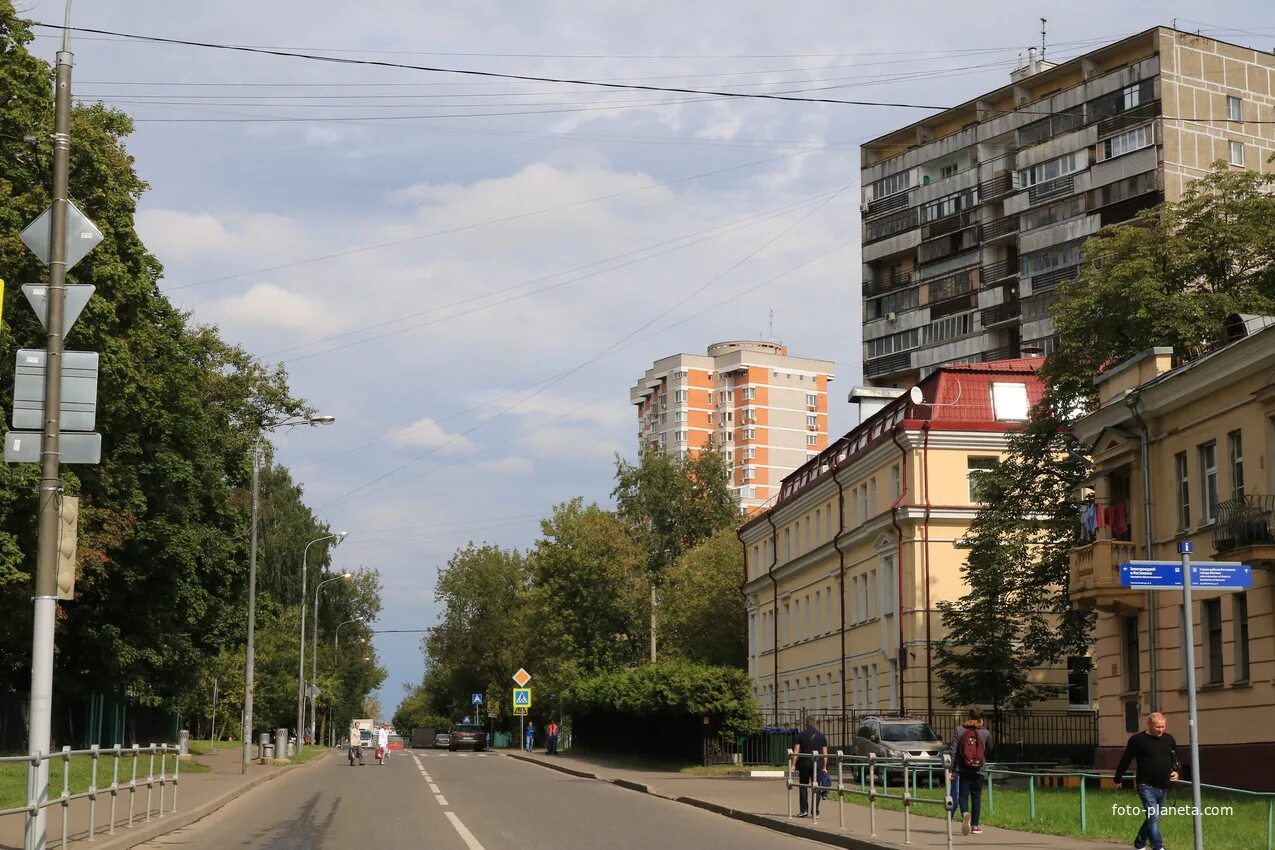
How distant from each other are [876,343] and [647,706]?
4689 centimetres

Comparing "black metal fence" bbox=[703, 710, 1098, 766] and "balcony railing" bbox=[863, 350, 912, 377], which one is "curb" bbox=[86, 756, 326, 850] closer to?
"black metal fence" bbox=[703, 710, 1098, 766]

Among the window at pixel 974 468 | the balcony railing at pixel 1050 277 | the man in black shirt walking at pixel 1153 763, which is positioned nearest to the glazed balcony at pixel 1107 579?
the window at pixel 974 468

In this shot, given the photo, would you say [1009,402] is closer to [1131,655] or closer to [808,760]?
[1131,655]

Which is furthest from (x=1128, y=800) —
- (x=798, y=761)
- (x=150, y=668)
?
(x=150, y=668)

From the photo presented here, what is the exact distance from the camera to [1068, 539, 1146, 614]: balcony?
31.6m

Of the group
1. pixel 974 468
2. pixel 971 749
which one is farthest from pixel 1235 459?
pixel 974 468

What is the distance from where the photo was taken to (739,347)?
512 ft

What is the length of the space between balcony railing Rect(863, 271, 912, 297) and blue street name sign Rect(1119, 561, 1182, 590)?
72958 mm

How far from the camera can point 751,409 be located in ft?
491

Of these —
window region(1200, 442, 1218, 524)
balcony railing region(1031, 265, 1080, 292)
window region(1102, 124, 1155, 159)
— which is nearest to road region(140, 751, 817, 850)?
window region(1200, 442, 1218, 524)

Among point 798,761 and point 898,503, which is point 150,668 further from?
point 798,761

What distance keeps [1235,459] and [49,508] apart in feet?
68.5

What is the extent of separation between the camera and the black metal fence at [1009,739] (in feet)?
146

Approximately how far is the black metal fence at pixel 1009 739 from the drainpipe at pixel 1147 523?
12159 mm
